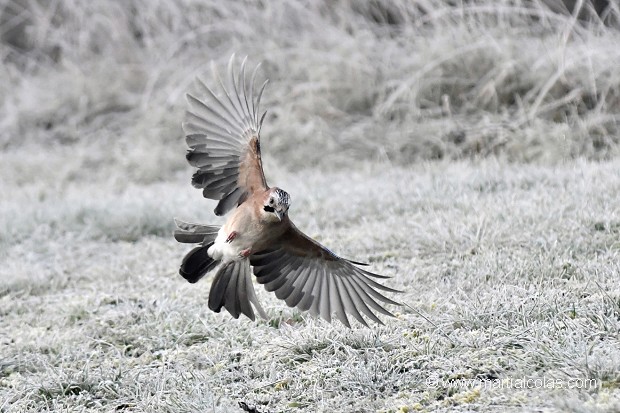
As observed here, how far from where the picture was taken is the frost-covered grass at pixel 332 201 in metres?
3.01

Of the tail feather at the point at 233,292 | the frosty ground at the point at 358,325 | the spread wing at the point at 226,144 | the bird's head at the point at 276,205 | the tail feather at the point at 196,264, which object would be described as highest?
the spread wing at the point at 226,144

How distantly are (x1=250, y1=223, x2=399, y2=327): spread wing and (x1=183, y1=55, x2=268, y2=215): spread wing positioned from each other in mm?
269

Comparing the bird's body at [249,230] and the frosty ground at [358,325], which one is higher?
the bird's body at [249,230]

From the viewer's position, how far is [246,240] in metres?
3.25

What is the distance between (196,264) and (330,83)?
404cm

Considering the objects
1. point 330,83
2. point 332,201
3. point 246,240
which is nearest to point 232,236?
point 246,240

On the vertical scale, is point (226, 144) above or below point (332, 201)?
above

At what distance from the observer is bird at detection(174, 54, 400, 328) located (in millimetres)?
3256

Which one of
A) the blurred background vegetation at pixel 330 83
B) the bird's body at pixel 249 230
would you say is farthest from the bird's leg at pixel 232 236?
the blurred background vegetation at pixel 330 83

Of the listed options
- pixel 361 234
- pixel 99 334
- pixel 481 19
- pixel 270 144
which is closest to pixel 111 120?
pixel 270 144

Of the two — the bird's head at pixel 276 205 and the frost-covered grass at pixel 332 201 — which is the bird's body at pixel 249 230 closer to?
the bird's head at pixel 276 205

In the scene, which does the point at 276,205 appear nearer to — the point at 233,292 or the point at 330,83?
A: the point at 233,292

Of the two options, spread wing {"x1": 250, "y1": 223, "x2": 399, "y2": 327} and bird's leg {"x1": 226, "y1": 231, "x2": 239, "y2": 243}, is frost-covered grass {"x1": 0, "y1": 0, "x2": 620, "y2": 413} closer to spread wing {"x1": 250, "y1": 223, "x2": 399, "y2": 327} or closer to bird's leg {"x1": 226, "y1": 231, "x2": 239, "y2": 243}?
spread wing {"x1": 250, "y1": 223, "x2": 399, "y2": 327}

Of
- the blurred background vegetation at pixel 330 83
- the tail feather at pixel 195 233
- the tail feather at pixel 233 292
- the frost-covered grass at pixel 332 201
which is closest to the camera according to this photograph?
the frost-covered grass at pixel 332 201
